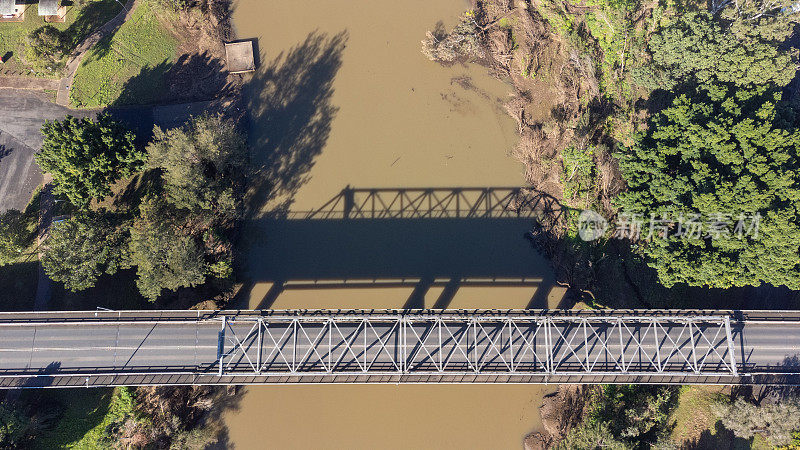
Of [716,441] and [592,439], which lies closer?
[592,439]

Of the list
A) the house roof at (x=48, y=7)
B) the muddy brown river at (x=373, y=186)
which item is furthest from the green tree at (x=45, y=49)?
the muddy brown river at (x=373, y=186)

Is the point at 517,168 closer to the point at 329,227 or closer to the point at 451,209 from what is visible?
the point at 451,209

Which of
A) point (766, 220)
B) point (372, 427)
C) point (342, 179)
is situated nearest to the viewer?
point (766, 220)

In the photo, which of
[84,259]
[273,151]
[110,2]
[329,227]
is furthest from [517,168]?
[110,2]

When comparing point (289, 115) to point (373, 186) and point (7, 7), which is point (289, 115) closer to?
point (373, 186)

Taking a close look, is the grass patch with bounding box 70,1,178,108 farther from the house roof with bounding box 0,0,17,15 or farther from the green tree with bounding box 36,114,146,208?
the house roof with bounding box 0,0,17,15

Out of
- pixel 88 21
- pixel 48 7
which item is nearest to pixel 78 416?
pixel 88 21
